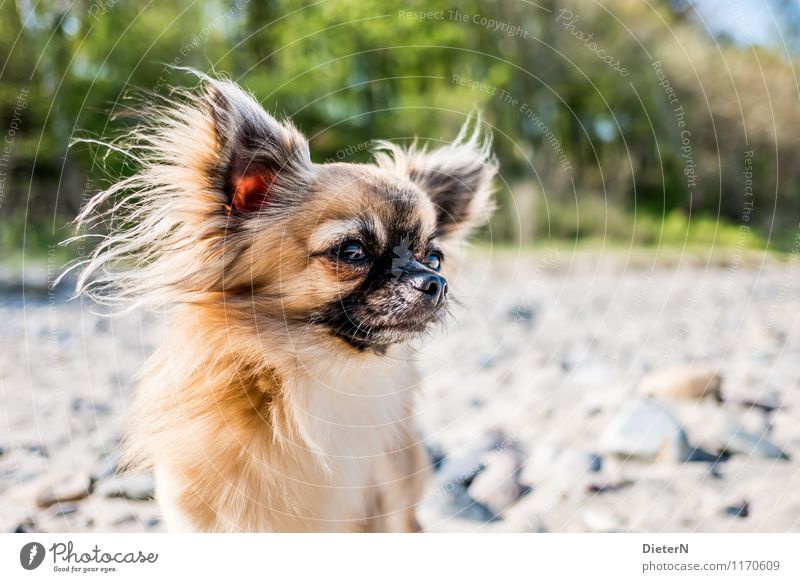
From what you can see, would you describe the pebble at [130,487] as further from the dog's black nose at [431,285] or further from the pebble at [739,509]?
the pebble at [739,509]

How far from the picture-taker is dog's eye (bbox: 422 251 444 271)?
9.28 feet

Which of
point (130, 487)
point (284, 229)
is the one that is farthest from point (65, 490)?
point (284, 229)

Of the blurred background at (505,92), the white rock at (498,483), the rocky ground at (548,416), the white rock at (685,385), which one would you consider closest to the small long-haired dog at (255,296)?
the rocky ground at (548,416)

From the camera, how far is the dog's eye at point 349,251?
8.52ft

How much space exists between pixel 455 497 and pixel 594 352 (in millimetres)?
3223

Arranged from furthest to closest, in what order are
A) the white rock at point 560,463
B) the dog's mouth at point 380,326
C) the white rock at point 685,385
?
the white rock at point 685,385 < the white rock at point 560,463 < the dog's mouth at point 380,326

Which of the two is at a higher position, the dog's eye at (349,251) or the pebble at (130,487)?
the dog's eye at (349,251)

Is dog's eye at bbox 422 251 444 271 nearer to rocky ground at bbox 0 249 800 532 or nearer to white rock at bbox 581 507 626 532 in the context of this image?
rocky ground at bbox 0 249 800 532

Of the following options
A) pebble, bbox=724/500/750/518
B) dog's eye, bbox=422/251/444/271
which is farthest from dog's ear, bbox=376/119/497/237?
pebble, bbox=724/500/750/518

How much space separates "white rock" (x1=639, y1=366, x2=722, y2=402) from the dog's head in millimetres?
2600

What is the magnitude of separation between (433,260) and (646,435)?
1.88 m
